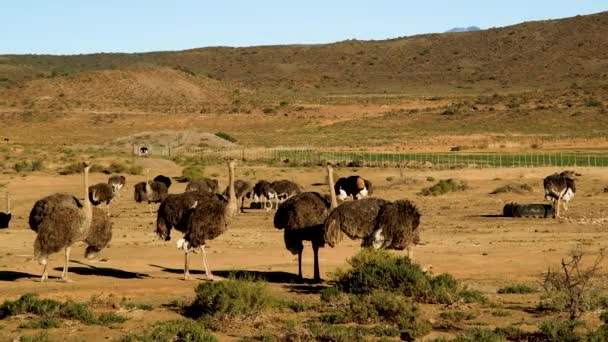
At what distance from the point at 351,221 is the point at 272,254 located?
637 centimetres

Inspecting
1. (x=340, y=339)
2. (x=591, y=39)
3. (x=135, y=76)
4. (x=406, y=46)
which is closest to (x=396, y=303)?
(x=340, y=339)

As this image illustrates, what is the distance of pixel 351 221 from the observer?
605 inches

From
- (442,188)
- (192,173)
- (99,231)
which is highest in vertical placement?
(192,173)

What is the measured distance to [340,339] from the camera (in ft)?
38.5

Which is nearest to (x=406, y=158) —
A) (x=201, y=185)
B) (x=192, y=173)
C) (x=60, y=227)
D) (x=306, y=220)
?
(x=192, y=173)

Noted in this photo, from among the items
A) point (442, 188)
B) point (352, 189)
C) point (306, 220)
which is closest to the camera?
point (306, 220)

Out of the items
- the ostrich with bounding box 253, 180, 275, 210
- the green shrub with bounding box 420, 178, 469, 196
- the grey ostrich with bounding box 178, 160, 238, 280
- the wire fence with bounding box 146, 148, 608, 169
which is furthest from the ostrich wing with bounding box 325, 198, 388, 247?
the wire fence with bounding box 146, 148, 608, 169

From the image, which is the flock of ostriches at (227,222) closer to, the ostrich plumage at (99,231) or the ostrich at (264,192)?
the ostrich plumage at (99,231)

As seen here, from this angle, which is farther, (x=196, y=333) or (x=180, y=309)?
(x=180, y=309)

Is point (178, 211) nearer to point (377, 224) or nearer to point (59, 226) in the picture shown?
point (59, 226)

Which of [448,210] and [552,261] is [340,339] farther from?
[448,210]

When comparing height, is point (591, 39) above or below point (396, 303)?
above

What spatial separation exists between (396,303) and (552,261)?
7.01 meters

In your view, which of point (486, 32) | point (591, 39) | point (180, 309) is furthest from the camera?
point (486, 32)
